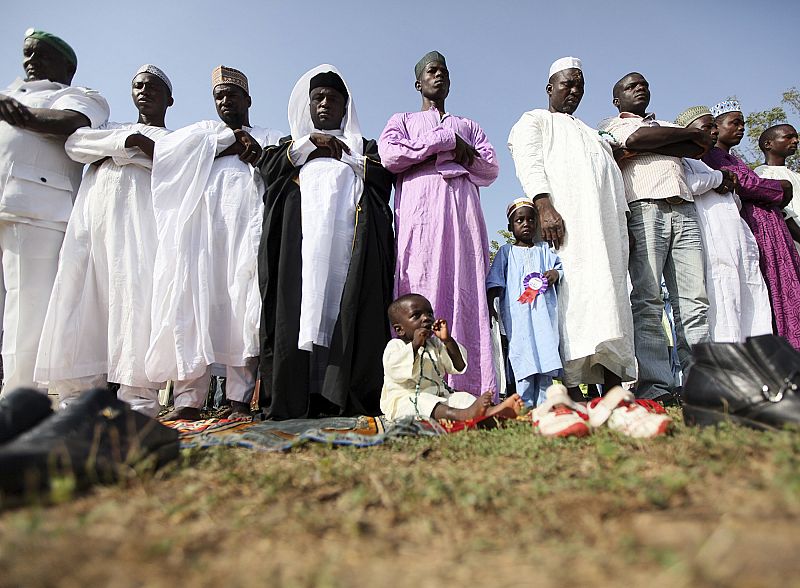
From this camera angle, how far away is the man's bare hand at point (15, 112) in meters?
3.81

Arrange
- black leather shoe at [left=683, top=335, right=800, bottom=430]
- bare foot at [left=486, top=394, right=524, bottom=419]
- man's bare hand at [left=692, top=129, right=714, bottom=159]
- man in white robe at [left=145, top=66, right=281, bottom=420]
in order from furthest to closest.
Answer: man's bare hand at [left=692, top=129, right=714, bottom=159] < man in white robe at [left=145, top=66, right=281, bottom=420] < bare foot at [left=486, top=394, right=524, bottom=419] < black leather shoe at [left=683, top=335, right=800, bottom=430]

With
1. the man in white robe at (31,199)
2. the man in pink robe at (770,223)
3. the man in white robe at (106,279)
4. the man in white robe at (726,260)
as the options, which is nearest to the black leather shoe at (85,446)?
the man in white robe at (106,279)

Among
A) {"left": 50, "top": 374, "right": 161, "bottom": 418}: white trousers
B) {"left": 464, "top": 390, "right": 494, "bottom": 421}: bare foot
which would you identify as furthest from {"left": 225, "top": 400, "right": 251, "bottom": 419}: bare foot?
{"left": 464, "top": 390, "right": 494, "bottom": 421}: bare foot

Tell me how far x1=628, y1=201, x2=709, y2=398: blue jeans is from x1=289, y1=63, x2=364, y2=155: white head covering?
2266mm

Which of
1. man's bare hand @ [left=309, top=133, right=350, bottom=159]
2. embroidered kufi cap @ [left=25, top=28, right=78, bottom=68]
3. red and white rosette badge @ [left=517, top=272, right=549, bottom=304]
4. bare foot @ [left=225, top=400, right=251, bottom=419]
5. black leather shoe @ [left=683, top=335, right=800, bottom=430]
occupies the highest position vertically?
embroidered kufi cap @ [left=25, top=28, right=78, bottom=68]

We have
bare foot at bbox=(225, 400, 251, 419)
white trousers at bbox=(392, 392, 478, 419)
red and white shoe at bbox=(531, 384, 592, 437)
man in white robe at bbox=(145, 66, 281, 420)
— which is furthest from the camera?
bare foot at bbox=(225, 400, 251, 419)

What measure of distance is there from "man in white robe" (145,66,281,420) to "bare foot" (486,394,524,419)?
1807 mm

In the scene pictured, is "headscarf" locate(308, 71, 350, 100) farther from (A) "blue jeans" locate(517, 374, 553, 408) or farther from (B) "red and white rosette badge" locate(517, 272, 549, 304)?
(A) "blue jeans" locate(517, 374, 553, 408)

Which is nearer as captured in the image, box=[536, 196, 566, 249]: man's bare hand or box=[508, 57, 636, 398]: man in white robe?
box=[508, 57, 636, 398]: man in white robe

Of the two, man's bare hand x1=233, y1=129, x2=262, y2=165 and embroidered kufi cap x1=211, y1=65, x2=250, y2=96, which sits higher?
embroidered kufi cap x1=211, y1=65, x2=250, y2=96

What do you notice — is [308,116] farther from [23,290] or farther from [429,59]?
[23,290]

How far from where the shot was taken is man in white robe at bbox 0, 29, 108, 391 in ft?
12.0

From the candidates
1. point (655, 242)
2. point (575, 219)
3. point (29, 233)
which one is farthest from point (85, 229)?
point (655, 242)

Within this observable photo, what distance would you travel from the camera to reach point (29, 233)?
3770 mm
